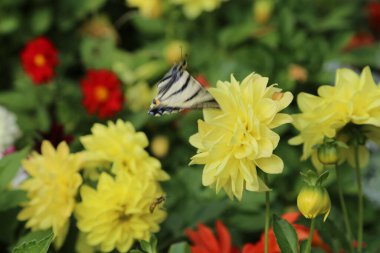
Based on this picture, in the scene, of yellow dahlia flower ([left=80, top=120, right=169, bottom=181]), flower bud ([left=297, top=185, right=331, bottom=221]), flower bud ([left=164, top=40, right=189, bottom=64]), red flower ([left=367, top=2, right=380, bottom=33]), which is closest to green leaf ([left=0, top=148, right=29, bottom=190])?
yellow dahlia flower ([left=80, top=120, right=169, bottom=181])

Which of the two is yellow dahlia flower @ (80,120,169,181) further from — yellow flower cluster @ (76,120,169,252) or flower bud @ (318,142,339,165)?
flower bud @ (318,142,339,165)

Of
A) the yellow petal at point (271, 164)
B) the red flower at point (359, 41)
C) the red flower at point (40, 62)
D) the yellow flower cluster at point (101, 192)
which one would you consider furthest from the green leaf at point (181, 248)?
the red flower at point (359, 41)

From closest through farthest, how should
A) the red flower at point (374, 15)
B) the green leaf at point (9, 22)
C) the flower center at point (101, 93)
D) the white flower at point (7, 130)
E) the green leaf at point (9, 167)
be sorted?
the green leaf at point (9, 167) → the white flower at point (7, 130) → the flower center at point (101, 93) → the green leaf at point (9, 22) → the red flower at point (374, 15)

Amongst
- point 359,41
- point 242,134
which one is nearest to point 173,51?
point 359,41

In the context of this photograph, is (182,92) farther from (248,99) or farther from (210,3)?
(210,3)

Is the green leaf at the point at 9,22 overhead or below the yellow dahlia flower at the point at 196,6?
overhead

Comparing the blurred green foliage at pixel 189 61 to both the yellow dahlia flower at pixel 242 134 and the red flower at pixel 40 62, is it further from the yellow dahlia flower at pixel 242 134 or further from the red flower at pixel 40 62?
the yellow dahlia flower at pixel 242 134
